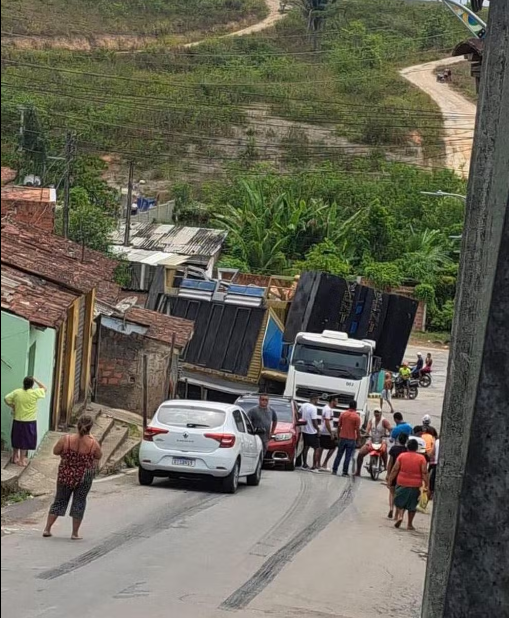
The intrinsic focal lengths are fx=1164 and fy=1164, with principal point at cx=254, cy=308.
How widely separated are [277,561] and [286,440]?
1091 centimetres

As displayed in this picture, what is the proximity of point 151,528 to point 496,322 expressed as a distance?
9.75 m

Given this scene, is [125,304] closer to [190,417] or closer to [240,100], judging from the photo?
[190,417]

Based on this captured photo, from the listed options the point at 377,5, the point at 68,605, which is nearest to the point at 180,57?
the point at 377,5

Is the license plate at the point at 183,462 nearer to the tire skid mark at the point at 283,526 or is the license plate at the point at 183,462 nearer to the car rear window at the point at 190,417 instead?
the car rear window at the point at 190,417

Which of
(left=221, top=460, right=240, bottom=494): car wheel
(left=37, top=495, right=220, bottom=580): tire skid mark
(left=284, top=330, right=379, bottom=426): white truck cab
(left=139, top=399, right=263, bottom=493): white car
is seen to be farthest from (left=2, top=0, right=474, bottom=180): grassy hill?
(left=37, top=495, right=220, bottom=580): tire skid mark

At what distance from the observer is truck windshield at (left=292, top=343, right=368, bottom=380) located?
102 feet

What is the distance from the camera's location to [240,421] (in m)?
19.4

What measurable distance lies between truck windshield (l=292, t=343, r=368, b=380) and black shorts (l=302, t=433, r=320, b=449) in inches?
239

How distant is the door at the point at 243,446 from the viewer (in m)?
19.0

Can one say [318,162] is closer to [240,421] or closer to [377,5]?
[377,5]

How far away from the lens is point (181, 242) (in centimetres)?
5006

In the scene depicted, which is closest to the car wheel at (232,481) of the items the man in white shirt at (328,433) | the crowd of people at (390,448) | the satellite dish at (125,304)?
the crowd of people at (390,448)

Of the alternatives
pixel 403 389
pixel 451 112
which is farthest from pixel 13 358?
pixel 451 112

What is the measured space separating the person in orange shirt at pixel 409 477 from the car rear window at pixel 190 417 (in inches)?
120
